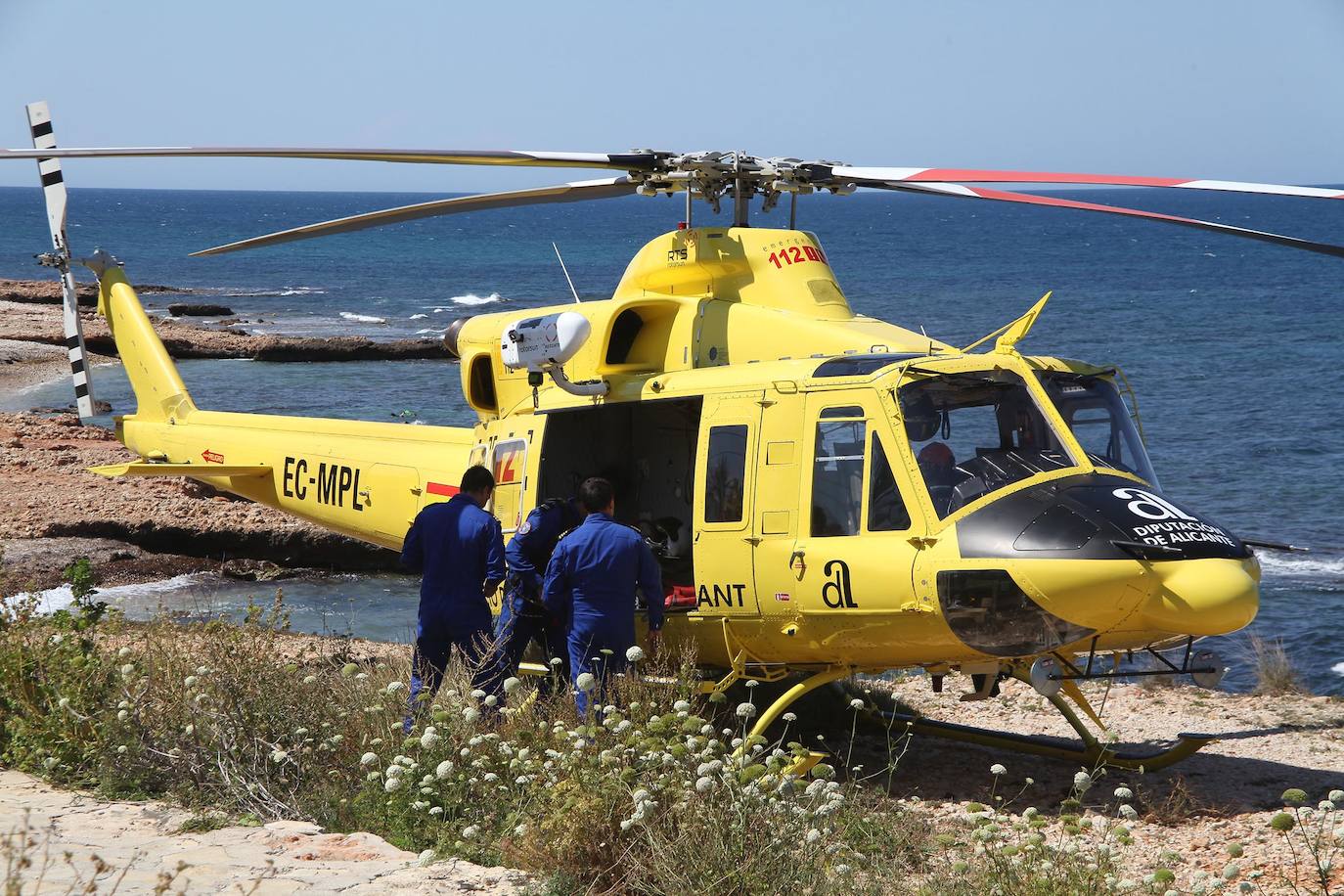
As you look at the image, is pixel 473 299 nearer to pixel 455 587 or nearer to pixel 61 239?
pixel 61 239

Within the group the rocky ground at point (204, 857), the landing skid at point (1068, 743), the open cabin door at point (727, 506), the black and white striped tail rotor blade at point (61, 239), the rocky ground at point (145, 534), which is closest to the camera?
the rocky ground at point (204, 857)

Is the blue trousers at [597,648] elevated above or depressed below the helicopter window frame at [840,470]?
below

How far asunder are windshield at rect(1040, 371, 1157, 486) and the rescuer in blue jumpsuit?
3.05 m

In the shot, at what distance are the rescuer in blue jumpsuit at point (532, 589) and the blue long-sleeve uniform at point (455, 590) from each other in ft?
0.84

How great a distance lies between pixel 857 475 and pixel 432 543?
2549 mm

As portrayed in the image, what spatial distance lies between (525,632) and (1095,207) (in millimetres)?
4219

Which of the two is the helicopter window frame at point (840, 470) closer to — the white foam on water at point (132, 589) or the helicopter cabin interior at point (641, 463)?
the helicopter cabin interior at point (641, 463)

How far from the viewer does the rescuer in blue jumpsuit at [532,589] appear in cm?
803

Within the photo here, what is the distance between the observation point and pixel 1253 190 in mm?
6531

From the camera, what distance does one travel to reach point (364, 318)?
60844 millimetres

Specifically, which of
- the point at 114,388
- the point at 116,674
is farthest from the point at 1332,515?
the point at 114,388

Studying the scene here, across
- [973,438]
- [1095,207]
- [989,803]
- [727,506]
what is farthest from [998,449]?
[989,803]

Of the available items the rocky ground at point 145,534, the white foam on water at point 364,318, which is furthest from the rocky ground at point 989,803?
the white foam on water at point 364,318

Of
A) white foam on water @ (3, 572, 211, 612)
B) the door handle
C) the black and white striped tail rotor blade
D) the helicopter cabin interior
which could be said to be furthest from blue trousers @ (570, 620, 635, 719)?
white foam on water @ (3, 572, 211, 612)
